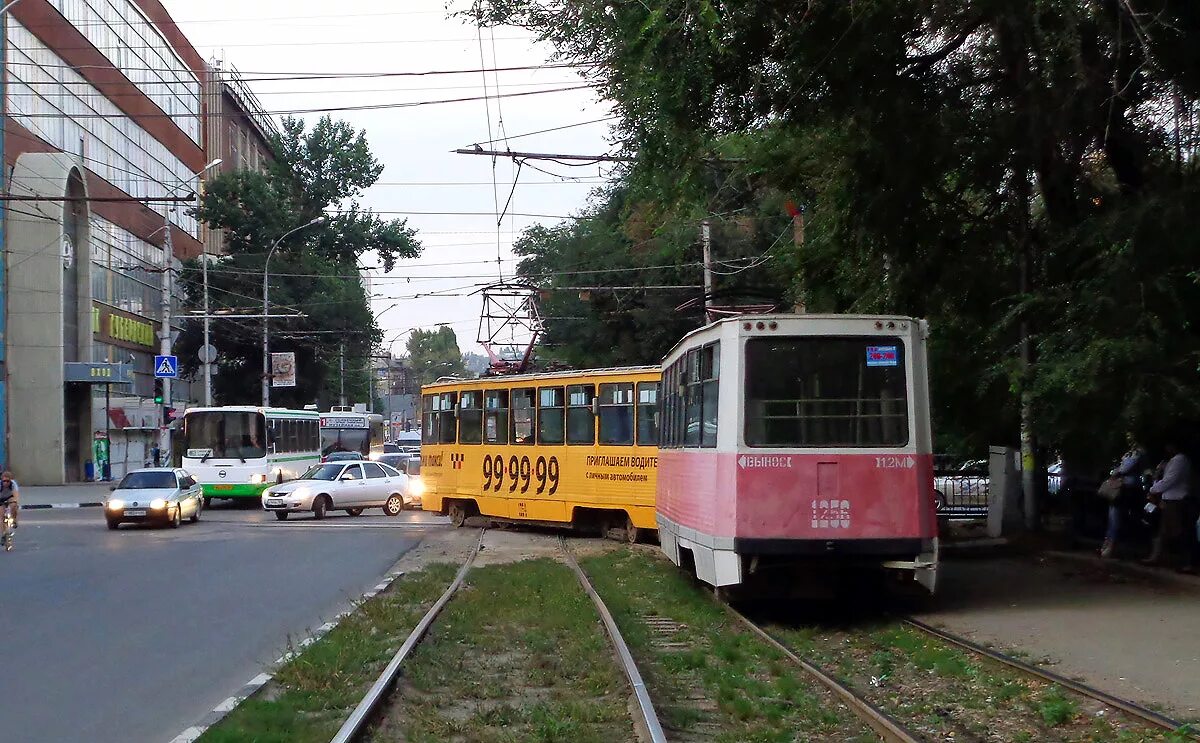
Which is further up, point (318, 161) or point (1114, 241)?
point (318, 161)

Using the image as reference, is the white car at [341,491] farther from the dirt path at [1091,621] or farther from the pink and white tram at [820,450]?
the pink and white tram at [820,450]

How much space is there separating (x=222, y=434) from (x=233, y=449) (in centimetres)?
61

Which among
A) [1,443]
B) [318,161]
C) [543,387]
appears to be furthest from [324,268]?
[543,387]

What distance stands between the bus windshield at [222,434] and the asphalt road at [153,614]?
32.4 feet

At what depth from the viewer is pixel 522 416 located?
26141mm

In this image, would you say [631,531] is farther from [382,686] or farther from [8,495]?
[382,686]

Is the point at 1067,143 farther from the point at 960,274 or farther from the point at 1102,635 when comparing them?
the point at 1102,635

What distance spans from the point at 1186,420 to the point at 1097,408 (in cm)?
129

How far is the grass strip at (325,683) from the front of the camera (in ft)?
26.1

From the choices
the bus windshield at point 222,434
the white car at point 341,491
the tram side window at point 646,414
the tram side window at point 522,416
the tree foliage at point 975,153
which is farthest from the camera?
the bus windshield at point 222,434

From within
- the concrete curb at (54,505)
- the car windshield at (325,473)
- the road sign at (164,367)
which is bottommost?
the concrete curb at (54,505)

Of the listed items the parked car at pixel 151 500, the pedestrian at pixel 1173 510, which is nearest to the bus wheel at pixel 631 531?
the pedestrian at pixel 1173 510

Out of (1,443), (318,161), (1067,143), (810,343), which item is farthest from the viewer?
(318,161)

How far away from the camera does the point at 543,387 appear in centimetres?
2539
